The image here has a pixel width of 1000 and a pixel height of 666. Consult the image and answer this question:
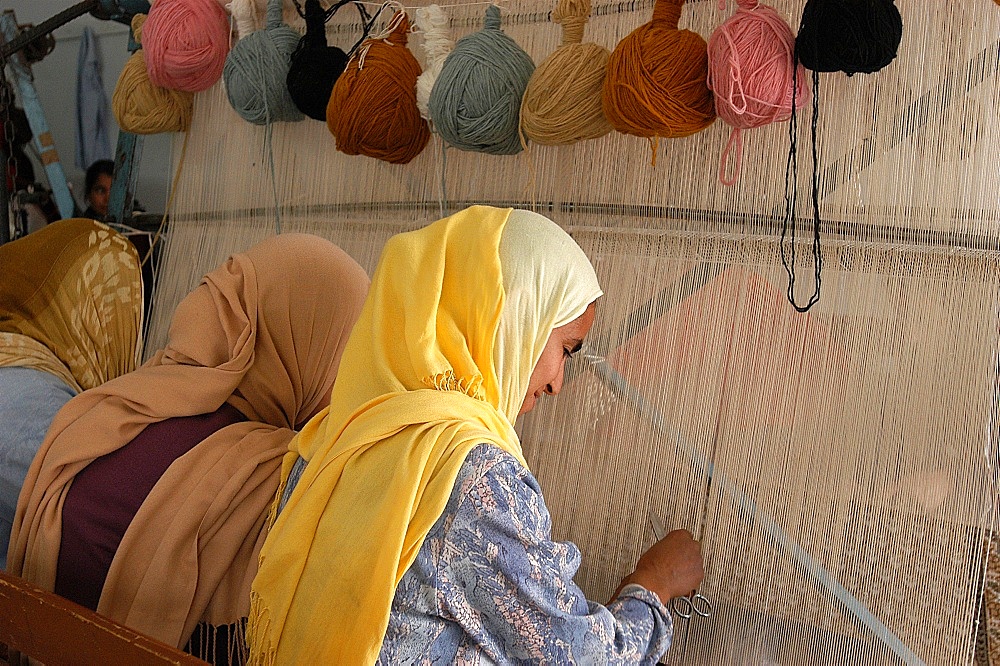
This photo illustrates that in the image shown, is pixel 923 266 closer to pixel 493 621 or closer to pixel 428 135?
pixel 493 621

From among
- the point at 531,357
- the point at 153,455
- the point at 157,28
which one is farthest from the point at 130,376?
the point at 157,28

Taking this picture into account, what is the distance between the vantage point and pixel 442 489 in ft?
3.65

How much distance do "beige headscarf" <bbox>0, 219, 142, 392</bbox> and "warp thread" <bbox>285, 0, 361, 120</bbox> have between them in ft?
2.47

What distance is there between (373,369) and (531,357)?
0.22 meters

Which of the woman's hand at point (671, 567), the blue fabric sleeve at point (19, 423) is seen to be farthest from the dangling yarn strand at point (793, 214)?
the blue fabric sleeve at point (19, 423)

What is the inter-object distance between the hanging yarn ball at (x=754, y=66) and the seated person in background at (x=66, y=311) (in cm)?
141

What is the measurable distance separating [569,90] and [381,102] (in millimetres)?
451

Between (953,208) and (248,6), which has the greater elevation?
(248,6)

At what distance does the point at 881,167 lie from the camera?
57.8 inches

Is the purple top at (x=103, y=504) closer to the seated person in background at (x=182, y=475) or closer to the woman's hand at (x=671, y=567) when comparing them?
the seated person in background at (x=182, y=475)

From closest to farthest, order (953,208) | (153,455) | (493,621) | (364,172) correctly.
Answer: (493,621)
(953,208)
(153,455)
(364,172)

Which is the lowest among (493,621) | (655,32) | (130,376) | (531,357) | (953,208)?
(493,621)

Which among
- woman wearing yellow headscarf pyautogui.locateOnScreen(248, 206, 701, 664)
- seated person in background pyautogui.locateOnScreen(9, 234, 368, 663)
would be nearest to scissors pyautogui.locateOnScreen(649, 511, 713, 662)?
woman wearing yellow headscarf pyautogui.locateOnScreen(248, 206, 701, 664)

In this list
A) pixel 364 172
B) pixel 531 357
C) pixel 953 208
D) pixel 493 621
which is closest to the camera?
pixel 493 621
